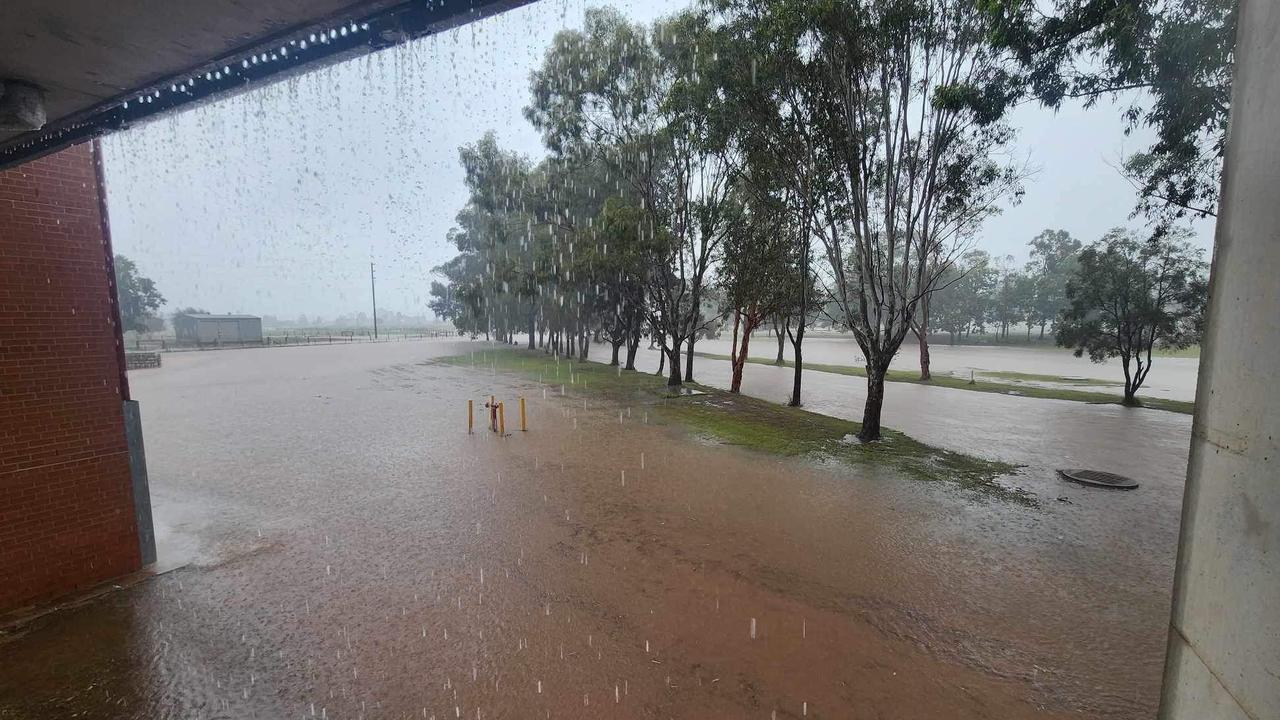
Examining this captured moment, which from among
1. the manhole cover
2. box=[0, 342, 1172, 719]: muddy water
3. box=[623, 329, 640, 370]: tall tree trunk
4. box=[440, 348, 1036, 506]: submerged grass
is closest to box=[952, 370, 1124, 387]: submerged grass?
box=[440, 348, 1036, 506]: submerged grass

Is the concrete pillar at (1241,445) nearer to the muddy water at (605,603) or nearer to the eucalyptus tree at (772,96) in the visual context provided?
the muddy water at (605,603)

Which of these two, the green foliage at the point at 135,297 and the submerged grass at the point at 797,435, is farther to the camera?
the green foliage at the point at 135,297

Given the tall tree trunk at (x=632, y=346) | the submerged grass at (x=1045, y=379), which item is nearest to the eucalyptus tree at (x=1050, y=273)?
the submerged grass at (x=1045, y=379)

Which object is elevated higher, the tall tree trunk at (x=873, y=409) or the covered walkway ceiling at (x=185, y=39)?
the covered walkway ceiling at (x=185, y=39)

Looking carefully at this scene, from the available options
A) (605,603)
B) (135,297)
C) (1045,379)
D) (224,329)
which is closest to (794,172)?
(605,603)

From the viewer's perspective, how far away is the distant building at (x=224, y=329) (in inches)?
1950

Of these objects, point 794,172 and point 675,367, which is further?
point 675,367

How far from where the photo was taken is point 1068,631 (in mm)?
4961

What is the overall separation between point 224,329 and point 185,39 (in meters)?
60.4

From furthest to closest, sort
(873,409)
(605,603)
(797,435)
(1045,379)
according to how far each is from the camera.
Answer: (1045,379) → (797,435) → (873,409) → (605,603)

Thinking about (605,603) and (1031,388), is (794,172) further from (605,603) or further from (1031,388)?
(1031,388)

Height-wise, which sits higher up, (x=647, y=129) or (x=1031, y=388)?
(x=647, y=129)

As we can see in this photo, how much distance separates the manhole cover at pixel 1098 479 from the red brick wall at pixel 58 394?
1477cm

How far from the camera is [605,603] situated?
536 centimetres
